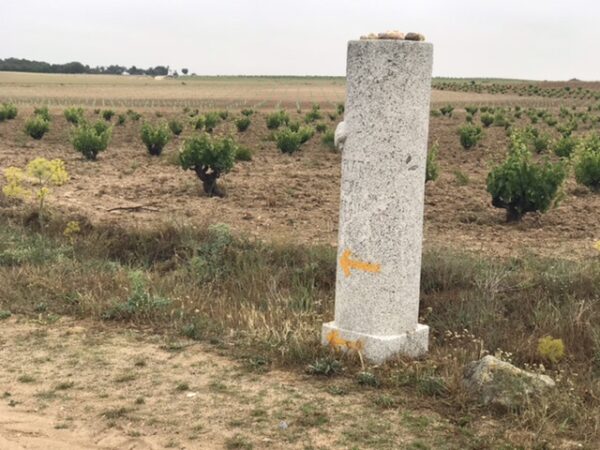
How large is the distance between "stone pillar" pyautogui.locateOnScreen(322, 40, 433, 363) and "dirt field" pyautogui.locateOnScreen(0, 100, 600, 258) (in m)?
3.89

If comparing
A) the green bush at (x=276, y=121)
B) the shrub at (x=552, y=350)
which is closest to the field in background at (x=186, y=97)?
the green bush at (x=276, y=121)

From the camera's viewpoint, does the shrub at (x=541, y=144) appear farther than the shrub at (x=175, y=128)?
No

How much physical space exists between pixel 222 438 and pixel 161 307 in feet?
8.11

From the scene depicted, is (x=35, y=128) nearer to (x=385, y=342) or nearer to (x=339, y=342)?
(x=339, y=342)

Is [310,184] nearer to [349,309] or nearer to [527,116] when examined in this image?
[349,309]

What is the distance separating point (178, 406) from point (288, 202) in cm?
824

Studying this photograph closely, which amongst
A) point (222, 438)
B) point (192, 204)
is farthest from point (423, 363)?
point (192, 204)

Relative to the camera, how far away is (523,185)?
11016mm

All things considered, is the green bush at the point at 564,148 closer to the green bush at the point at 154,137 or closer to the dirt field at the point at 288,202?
the dirt field at the point at 288,202

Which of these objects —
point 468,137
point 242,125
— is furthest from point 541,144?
point 242,125

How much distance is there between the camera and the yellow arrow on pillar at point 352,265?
5.02 metres

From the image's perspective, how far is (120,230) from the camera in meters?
9.79

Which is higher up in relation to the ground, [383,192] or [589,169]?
[383,192]

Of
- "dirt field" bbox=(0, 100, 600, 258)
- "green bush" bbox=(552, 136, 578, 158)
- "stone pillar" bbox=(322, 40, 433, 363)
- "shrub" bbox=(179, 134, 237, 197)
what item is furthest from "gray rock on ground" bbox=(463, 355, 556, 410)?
"green bush" bbox=(552, 136, 578, 158)
